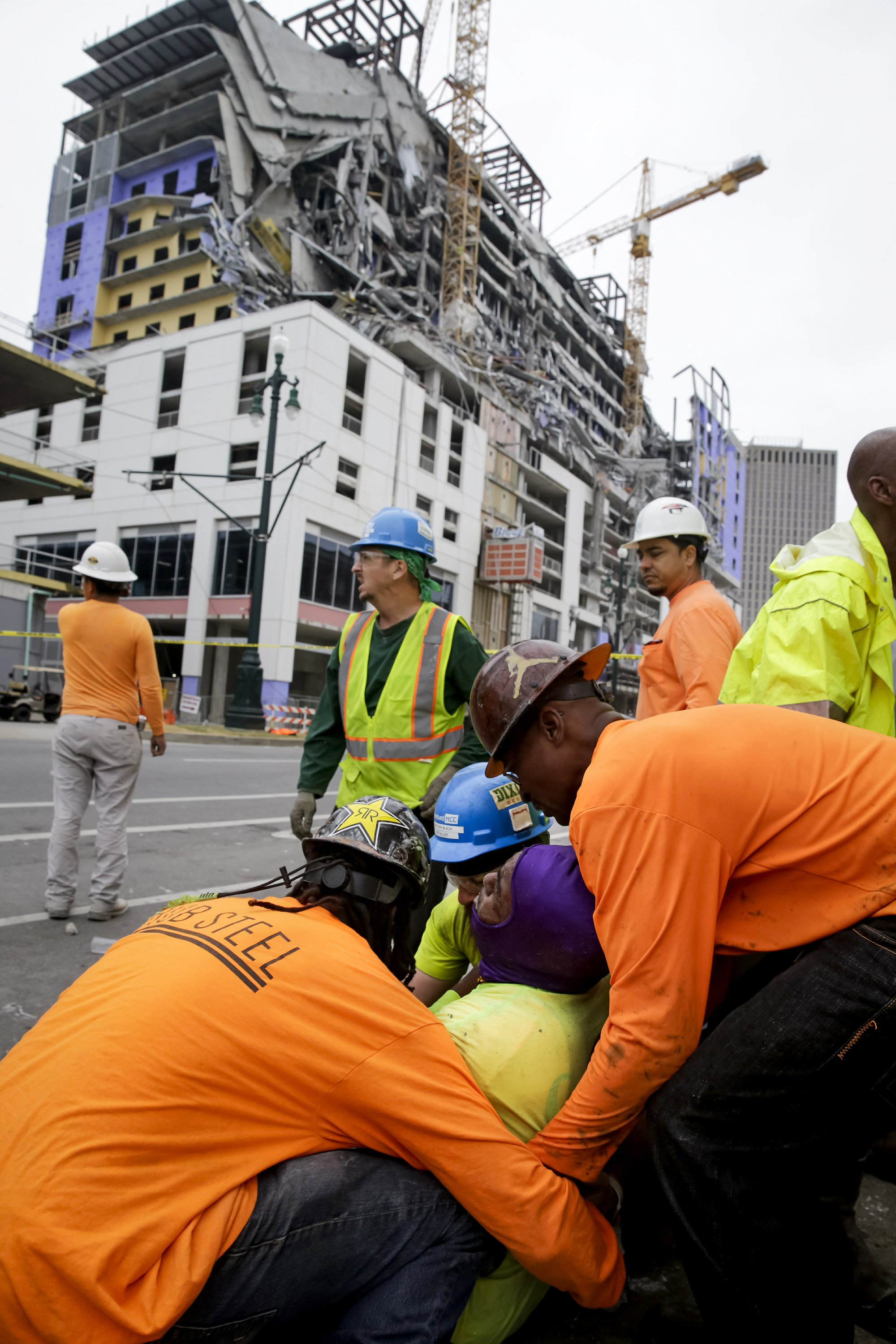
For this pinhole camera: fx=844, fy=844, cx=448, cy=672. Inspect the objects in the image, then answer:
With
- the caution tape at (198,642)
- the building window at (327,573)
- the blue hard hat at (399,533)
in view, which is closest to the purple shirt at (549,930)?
the blue hard hat at (399,533)

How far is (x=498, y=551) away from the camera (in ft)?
153

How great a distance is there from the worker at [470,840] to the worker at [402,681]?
0.55 metres

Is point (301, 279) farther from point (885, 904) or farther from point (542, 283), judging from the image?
point (885, 904)

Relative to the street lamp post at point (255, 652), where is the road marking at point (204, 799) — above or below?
below

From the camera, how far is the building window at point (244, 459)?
3506cm

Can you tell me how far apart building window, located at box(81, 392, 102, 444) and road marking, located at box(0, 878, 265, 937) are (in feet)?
132

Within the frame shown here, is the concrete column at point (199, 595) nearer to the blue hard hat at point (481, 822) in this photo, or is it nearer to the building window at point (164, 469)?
the building window at point (164, 469)

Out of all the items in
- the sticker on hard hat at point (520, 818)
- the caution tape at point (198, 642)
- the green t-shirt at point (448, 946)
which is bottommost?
the green t-shirt at point (448, 946)

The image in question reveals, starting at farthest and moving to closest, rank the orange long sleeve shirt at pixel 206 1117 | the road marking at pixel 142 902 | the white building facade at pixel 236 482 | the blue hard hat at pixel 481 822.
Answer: the white building facade at pixel 236 482
the road marking at pixel 142 902
the blue hard hat at pixel 481 822
the orange long sleeve shirt at pixel 206 1117

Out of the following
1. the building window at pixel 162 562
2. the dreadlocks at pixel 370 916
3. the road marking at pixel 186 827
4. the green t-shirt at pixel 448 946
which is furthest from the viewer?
the building window at pixel 162 562

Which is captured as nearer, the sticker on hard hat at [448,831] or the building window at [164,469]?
the sticker on hard hat at [448,831]

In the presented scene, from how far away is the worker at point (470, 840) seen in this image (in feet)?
8.05

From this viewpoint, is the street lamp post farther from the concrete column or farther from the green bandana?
the green bandana

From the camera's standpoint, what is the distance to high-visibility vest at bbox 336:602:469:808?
11.0 ft
